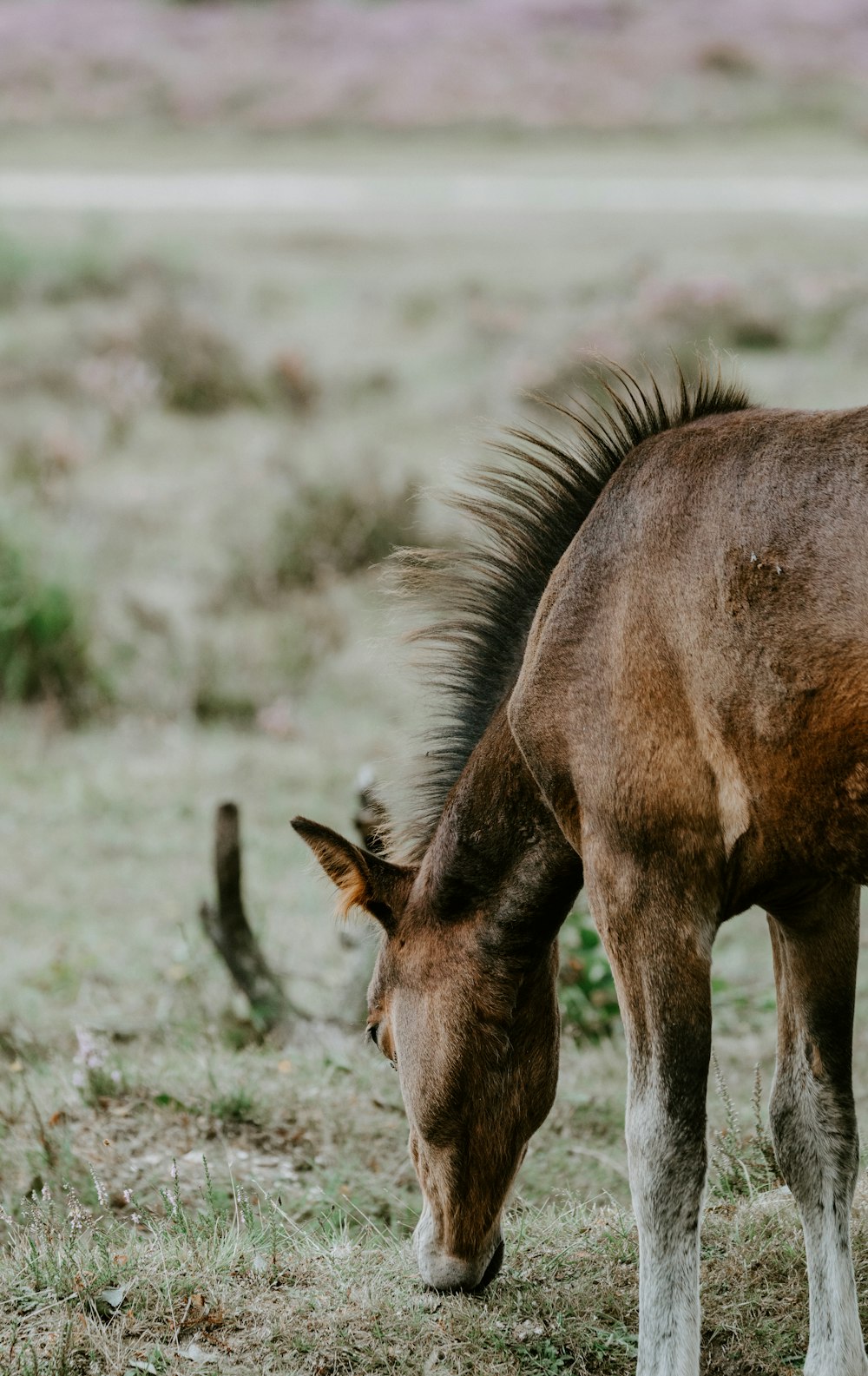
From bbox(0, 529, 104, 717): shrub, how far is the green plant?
5.08 m

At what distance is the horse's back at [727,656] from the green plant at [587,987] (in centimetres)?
243

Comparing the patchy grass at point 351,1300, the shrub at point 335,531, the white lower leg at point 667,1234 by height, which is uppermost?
the shrub at point 335,531

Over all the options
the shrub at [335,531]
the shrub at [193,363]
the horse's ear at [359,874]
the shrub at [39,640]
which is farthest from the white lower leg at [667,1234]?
the shrub at [193,363]

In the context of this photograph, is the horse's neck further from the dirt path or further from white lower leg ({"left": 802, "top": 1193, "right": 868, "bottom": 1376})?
the dirt path

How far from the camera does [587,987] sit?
5203 mm

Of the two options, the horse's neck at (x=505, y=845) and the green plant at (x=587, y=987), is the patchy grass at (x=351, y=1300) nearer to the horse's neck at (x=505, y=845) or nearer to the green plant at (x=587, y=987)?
the horse's neck at (x=505, y=845)

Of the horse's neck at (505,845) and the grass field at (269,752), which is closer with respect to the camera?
the horse's neck at (505,845)

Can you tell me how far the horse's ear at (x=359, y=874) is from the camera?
3.19 metres

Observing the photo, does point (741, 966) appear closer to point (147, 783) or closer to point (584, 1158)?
point (584, 1158)

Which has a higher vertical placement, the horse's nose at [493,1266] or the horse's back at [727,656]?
the horse's back at [727,656]

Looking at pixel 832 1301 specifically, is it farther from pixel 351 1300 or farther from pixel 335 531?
pixel 335 531

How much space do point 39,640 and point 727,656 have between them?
746 centimetres

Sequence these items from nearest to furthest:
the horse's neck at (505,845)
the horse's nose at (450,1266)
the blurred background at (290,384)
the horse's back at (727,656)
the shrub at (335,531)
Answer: the horse's back at (727,656)
the horse's neck at (505,845)
the horse's nose at (450,1266)
the blurred background at (290,384)
the shrub at (335,531)

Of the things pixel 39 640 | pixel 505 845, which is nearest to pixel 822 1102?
pixel 505 845
